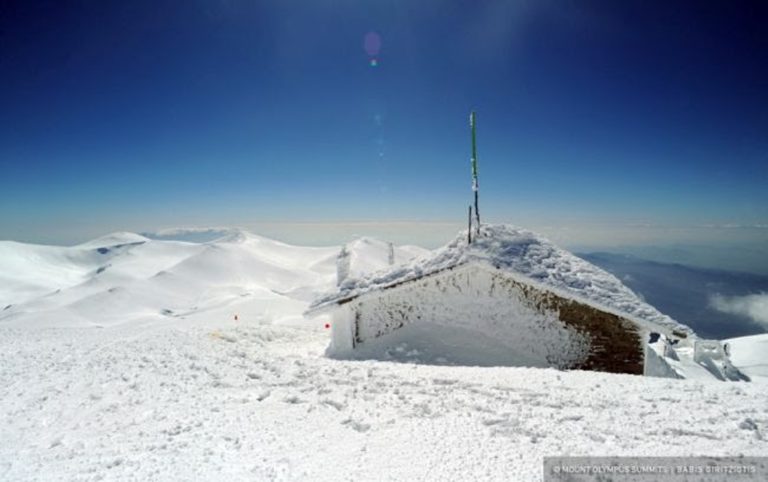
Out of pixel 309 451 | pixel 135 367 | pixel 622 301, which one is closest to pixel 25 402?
pixel 135 367

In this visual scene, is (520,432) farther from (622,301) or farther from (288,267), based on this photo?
(288,267)

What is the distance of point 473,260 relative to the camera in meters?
12.2

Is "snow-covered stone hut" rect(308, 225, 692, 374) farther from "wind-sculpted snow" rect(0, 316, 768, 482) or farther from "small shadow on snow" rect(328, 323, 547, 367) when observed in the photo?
"wind-sculpted snow" rect(0, 316, 768, 482)

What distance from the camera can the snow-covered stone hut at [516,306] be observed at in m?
11.9

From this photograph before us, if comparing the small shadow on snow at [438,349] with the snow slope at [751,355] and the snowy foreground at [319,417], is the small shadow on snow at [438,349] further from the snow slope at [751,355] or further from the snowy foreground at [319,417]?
the snow slope at [751,355]

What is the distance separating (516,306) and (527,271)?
3.48ft

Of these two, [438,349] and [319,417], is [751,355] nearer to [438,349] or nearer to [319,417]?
[438,349]

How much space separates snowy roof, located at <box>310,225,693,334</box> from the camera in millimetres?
11711

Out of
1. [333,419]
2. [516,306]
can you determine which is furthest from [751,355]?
[333,419]

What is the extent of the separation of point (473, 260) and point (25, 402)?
9.86 m

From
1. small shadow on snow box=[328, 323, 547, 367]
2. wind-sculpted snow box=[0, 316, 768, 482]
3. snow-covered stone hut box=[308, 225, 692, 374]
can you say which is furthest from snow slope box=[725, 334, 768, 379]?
wind-sculpted snow box=[0, 316, 768, 482]

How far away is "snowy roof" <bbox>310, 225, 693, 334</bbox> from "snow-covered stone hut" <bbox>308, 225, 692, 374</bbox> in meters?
0.03

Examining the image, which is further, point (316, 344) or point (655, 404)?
point (316, 344)

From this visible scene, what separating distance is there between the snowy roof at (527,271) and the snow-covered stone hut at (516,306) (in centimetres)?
3
